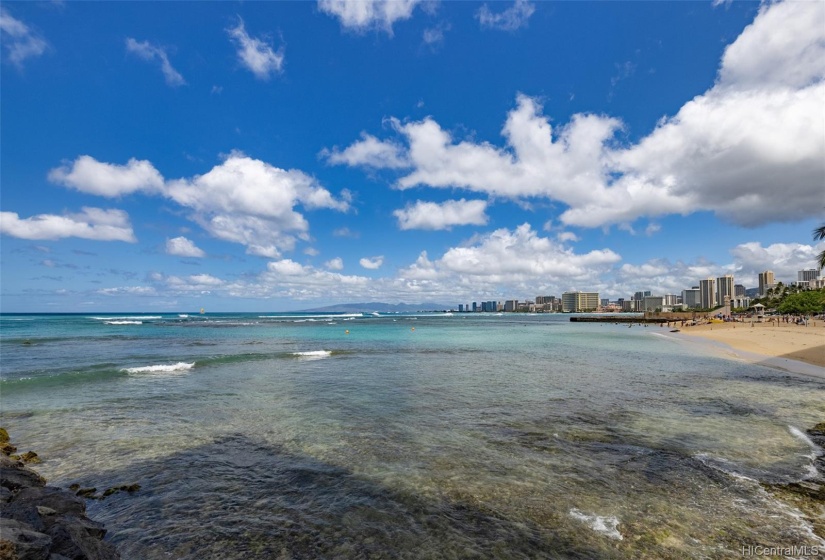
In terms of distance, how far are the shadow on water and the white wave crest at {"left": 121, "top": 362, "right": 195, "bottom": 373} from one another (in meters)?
17.3

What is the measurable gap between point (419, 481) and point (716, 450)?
8.28 m

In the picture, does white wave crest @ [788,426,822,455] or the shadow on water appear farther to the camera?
white wave crest @ [788,426,822,455]

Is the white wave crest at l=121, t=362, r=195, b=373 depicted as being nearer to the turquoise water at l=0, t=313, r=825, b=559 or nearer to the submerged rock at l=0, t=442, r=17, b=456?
the turquoise water at l=0, t=313, r=825, b=559

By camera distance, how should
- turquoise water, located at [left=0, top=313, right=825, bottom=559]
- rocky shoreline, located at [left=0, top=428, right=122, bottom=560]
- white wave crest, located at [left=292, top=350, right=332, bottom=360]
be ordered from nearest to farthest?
1. rocky shoreline, located at [left=0, top=428, right=122, bottom=560]
2. turquoise water, located at [left=0, top=313, right=825, bottom=559]
3. white wave crest, located at [left=292, top=350, right=332, bottom=360]

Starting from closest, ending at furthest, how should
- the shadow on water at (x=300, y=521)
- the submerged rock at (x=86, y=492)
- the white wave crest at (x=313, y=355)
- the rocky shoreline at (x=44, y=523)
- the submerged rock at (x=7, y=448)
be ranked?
the rocky shoreline at (x=44, y=523), the shadow on water at (x=300, y=521), the submerged rock at (x=86, y=492), the submerged rock at (x=7, y=448), the white wave crest at (x=313, y=355)

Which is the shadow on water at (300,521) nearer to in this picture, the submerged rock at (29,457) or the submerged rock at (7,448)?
the submerged rock at (29,457)

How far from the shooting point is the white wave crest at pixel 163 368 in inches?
927

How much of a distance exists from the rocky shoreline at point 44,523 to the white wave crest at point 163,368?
1716cm

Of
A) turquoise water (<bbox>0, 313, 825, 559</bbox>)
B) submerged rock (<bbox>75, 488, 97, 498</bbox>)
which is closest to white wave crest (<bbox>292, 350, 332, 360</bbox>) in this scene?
turquoise water (<bbox>0, 313, 825, 559</bbox>)

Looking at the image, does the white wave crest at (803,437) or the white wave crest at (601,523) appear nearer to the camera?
the white wave crest at (601,523)

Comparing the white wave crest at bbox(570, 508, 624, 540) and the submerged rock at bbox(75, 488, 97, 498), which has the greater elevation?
the white wave crest at bbox(570, 508, 624, 540)

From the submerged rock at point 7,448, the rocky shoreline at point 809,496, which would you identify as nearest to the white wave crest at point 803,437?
the rocky shoreline at point 809,496

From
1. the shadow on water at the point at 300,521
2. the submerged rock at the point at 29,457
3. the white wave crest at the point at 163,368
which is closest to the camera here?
the shadow on water at the point at 300,521

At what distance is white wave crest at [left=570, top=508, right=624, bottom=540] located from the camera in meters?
6.41
